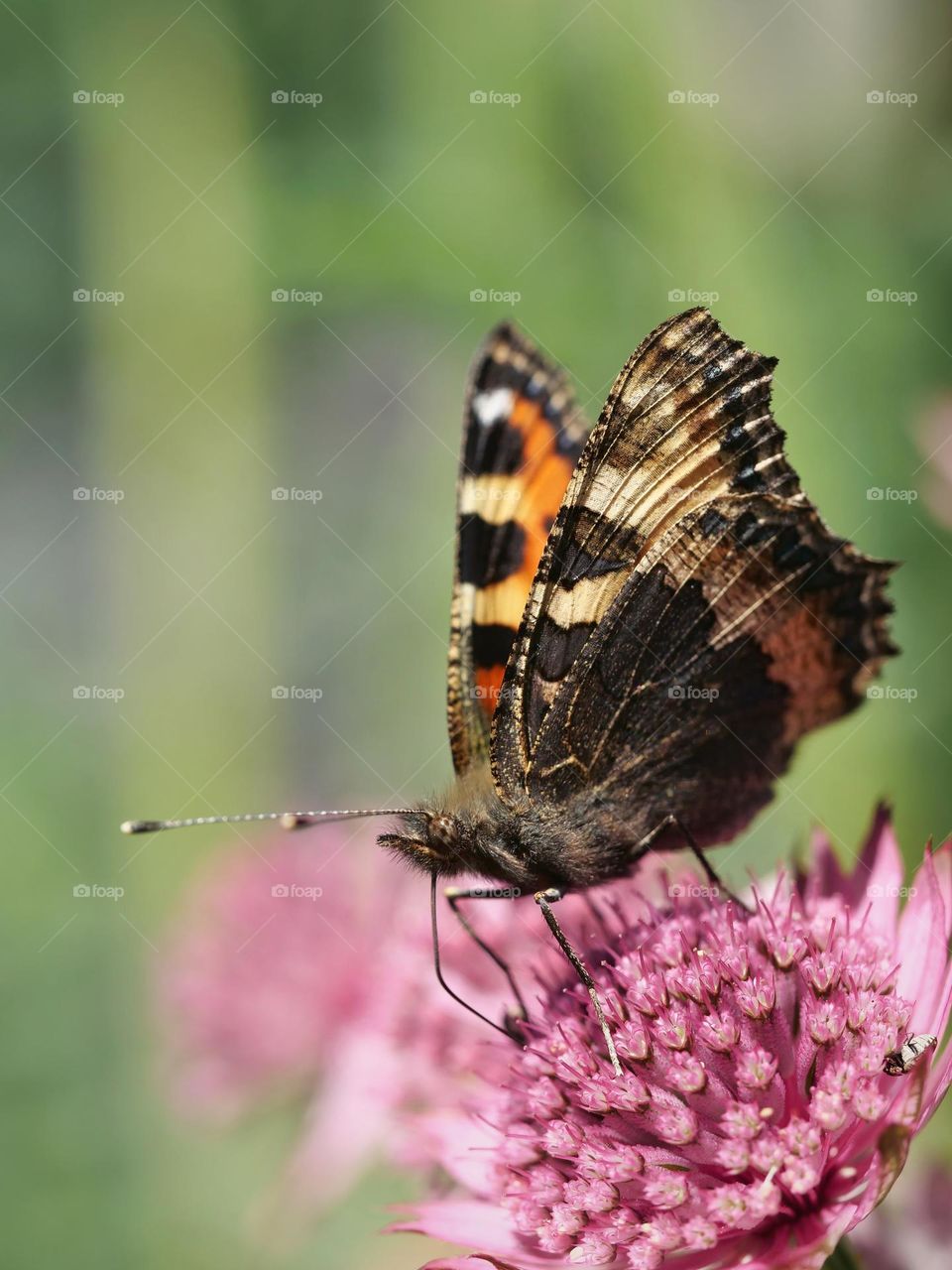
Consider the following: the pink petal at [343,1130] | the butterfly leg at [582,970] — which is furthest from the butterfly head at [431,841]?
the pink petal at [343,1130]

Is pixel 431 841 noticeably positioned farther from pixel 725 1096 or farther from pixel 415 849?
pixel 725 1096

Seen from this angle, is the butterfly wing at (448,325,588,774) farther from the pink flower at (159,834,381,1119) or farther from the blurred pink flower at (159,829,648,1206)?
the pink flower at (159,834,381,1119)

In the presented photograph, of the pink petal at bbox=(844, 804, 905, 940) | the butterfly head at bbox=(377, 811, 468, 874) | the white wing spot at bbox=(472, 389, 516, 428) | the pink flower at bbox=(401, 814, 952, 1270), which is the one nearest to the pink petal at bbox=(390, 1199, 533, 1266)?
the pink flower at bbox=(401, 814, 952, 1270)

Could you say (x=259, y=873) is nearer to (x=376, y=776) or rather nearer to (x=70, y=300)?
(x=376, y=776)

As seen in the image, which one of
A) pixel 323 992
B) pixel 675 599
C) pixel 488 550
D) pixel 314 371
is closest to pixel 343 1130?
pixel 323 992

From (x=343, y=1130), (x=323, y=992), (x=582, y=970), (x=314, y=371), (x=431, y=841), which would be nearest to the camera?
(x=582, y=970)

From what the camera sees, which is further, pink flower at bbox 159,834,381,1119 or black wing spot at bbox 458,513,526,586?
pink flower at bbox 159,834,381,1119
